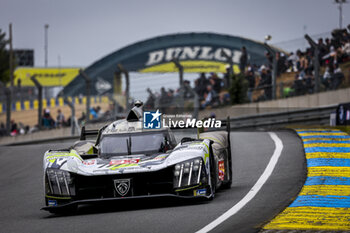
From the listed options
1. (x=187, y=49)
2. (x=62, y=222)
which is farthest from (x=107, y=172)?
(x=187, y=49)

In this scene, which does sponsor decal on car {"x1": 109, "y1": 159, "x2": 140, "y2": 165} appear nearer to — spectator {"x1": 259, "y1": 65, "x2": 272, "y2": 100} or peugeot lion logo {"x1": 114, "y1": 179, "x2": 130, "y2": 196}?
peugeot lion logo {"x1": 114, "y1": 179, "x2": 130, "y2": 196}

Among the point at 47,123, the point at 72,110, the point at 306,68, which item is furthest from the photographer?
the point at 47,123

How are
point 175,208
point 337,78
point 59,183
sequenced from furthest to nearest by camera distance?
point 337,78
point 59,183
point 175,208

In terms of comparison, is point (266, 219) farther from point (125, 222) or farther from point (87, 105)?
point (87, 105)

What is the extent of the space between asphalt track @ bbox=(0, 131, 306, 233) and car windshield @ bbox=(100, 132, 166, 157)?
30.5 inches

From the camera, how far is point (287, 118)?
2530 centimetres

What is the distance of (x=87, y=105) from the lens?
2720 centimetres

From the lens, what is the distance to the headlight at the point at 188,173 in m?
9.61

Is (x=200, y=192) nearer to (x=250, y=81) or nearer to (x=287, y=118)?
(x=287, y=118)

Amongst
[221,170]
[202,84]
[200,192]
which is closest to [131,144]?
[221,170]

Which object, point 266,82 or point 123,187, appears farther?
point 266,82

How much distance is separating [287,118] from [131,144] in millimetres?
14894

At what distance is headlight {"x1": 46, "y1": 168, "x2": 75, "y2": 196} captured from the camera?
32.2 feet

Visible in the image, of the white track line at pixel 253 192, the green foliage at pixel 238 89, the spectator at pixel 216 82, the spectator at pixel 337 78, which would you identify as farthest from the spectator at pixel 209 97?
the white track line at pixel 253 192
